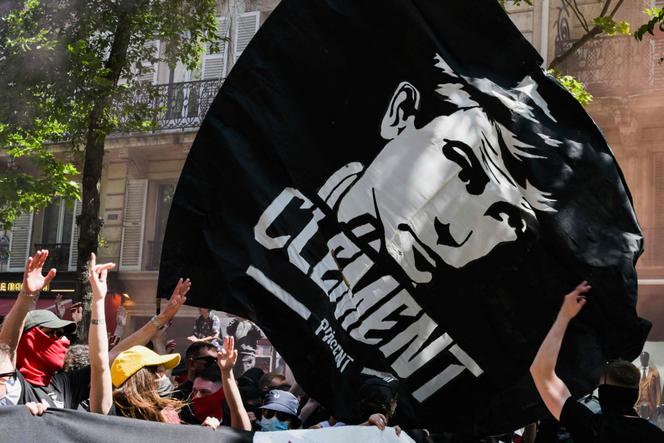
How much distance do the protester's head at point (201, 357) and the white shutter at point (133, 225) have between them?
1502 centimetres

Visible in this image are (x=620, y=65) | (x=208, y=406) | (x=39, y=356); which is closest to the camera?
(x=39, y=356)

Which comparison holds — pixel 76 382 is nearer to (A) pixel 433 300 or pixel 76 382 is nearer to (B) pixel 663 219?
(A) pixel 433 300

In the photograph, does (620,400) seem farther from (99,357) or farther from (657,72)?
(657,72)

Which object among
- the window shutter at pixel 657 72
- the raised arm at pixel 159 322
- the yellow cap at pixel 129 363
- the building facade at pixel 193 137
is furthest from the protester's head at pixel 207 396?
the window shutter at pixel 657 72

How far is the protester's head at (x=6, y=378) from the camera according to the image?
141 inches

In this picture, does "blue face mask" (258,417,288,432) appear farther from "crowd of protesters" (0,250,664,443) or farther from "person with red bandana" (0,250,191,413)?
"person with red bandana" (0,250,191,413)

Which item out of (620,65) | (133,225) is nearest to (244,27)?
(133,225)

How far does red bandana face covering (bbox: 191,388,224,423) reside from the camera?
5164mm

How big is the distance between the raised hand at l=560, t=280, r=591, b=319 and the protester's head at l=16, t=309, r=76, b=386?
6.64 ft

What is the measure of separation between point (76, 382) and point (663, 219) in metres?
13.5

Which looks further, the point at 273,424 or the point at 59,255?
the point at 59,255

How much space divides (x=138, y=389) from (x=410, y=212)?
1.34 m

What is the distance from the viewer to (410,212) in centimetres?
434

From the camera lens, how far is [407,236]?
14.2ft
